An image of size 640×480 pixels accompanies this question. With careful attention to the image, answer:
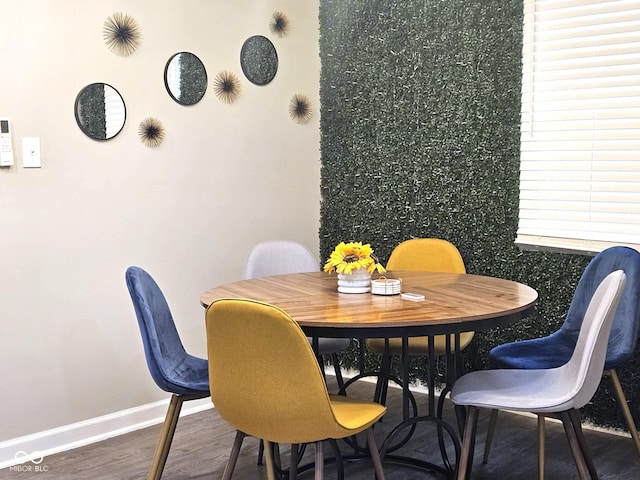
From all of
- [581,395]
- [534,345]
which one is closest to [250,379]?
[581,395]

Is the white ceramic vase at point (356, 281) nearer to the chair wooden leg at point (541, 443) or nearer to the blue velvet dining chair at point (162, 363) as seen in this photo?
the blue velvet dining chair at point (162, 363)

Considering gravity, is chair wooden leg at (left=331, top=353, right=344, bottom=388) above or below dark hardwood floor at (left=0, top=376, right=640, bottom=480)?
above

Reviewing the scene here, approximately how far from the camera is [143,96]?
356 cm

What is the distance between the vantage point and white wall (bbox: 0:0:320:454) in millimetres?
3150

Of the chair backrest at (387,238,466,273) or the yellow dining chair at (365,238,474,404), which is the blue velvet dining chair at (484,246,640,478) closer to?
the yellow dining chair at (365,238,474,404)

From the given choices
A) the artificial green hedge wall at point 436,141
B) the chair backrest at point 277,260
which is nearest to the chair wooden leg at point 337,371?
the chair backrest at point 277,260

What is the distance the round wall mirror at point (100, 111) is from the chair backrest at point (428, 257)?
148cm

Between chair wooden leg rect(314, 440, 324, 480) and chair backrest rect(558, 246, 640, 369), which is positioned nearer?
chair wooden leg rect(314, 440, 324, 480)

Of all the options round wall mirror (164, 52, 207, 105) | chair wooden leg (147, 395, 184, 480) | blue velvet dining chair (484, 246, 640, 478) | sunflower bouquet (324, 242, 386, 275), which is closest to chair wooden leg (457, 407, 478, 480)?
blue velvet dining chair (484, 246, 640, 478)

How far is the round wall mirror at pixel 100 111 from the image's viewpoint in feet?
10.9

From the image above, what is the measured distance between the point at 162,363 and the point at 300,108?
7.19ft

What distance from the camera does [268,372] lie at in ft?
6.84

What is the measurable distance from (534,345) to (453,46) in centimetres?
163

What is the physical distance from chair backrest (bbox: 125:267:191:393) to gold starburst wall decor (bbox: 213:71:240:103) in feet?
4.76
